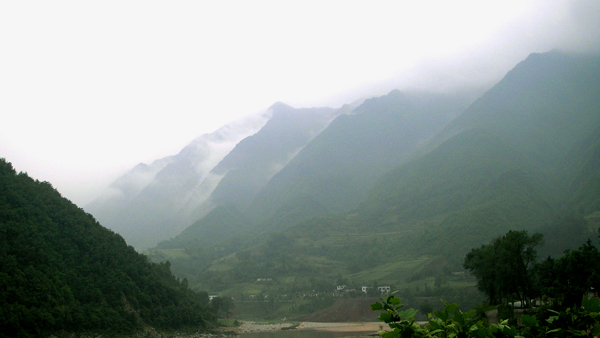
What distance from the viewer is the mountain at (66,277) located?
5444 centimetres

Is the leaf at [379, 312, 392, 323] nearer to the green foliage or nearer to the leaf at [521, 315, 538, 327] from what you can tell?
the green foliage

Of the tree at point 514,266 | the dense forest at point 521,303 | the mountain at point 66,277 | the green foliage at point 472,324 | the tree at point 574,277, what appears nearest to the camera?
the green foliage at point 472,324

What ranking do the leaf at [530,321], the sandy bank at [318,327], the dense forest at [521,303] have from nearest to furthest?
the dense forest at [521,303], the leaf at [530,321], the sandy bank at [318,327]

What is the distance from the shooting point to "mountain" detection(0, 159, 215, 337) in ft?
179

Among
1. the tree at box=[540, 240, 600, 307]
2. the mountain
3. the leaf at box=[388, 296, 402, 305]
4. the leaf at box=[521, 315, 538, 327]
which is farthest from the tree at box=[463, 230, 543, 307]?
the leaf at box=[388, 296, 402, 305]

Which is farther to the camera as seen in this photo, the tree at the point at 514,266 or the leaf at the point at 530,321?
the tree at the point at 514,266

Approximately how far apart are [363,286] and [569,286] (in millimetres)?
110741

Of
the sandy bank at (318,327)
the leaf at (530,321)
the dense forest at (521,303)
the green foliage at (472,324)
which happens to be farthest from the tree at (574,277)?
the sandy bank at (318,327)

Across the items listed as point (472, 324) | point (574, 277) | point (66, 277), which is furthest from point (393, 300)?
point (66, 277)

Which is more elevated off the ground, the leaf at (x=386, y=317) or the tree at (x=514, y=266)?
the leaf at (x=386, y=317)

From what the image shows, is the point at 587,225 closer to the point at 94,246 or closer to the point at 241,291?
the point at 241,291

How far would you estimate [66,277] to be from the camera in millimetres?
65625

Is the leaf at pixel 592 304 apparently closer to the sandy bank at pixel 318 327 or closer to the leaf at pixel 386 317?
the leaf at pixel 386 317

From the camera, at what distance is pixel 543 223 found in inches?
6555
